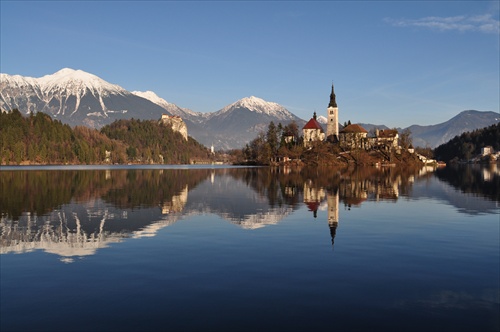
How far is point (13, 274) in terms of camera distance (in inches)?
758

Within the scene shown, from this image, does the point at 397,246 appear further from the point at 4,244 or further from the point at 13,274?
the point at 4,244

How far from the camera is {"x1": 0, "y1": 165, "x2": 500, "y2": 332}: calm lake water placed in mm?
14062

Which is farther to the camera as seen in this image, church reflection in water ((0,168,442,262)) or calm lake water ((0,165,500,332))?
church reflection in water ((0,168,442,262))

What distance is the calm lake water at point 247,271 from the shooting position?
46.1 ft

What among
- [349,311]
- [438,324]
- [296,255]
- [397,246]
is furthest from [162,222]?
[438,324]

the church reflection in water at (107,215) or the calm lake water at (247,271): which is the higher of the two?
the church reflection in water at (107,215)

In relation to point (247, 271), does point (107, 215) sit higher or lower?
higher

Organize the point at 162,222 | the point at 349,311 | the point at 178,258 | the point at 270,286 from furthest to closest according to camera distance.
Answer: the point at 162,222
the point at 178,258
the point at 270,286
the point at 349,311

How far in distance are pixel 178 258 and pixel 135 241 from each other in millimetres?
5590

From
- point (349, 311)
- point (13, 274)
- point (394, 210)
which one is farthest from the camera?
point (394, 210)

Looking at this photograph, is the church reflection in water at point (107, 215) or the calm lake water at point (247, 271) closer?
the calm lake water at point (247, 271)

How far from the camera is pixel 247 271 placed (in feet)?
65.7

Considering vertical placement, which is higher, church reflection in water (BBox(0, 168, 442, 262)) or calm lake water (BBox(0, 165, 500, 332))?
church reflection in water (BBox(0, 168, 442, 262))

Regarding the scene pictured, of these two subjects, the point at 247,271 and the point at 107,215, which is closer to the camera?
the point at 247,271
